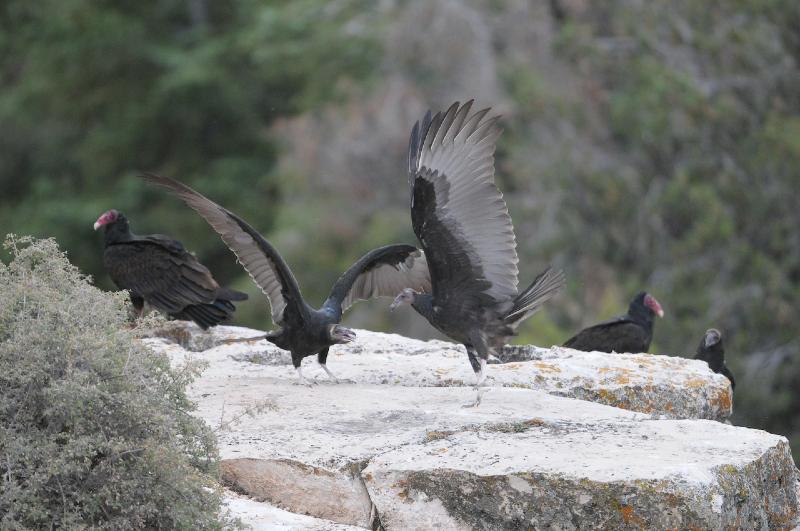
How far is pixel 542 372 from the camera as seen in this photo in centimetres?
624

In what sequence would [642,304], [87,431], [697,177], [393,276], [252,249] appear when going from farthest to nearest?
[697,177] < [642,304] < [393,276] < [252,249] < [87,431]

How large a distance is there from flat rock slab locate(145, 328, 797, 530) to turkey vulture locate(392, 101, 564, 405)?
40 centimetres

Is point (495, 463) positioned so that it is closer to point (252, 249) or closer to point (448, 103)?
point (252, 249)

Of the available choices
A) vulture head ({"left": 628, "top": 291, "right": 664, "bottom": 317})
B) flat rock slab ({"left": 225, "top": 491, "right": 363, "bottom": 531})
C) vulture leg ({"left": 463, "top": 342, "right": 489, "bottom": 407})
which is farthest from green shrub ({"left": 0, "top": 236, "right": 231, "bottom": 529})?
vulture head ({"left": 628, "top": 291, "right": 664, "bottom": 317})

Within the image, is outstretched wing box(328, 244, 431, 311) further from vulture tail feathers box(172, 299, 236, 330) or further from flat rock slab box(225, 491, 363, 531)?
flat rock slab box(225, 491, 363, 531)

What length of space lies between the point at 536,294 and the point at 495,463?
1411 mm

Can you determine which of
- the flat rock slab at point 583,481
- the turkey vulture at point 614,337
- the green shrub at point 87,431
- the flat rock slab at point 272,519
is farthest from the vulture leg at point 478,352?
A: the turkey vulture at point 614,337

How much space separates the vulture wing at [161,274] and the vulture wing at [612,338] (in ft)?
7.17

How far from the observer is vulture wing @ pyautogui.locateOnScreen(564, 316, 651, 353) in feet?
26.2

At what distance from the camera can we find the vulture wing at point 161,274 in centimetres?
766

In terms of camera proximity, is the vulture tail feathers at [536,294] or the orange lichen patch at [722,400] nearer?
the vulture tail feathers at [536,294]

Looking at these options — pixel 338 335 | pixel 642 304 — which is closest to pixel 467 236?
pixel 338 335

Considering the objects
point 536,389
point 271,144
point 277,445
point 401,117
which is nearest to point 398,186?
point 401,117

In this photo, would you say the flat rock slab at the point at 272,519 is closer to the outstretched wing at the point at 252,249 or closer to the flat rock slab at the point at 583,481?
the flat rock slab at the point at 583,481
